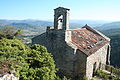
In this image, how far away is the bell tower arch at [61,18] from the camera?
926 inches

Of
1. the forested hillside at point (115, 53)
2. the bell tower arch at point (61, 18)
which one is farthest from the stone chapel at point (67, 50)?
the forested hillside at point (115, 53)

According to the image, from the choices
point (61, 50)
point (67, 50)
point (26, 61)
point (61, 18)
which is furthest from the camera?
point (61, 18)

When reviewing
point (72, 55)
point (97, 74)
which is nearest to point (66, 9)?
point (72, 55)

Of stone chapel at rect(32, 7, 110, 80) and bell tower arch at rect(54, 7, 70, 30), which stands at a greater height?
bell tower arch at rect(54, 7, 70, 30)

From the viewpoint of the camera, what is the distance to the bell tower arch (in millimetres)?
23516

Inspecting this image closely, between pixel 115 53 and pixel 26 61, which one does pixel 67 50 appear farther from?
pixel 115 53

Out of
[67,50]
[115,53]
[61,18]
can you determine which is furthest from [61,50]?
[115,53]

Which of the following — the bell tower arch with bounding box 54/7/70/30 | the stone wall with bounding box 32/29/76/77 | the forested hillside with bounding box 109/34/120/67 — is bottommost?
the forested hillside with bounding box 109/34/120/67

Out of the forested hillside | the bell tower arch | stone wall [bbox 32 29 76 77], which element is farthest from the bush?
the forested hillside

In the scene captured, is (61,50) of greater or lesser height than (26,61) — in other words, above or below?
below

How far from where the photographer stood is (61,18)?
24953mm

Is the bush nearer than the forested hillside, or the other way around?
the bush

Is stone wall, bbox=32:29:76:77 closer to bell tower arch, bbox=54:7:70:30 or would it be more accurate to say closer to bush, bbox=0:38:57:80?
bell tower arch, bbox=54:7:70:30

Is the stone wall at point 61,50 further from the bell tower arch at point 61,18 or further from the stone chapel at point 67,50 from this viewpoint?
the bell tower arch at point 61,18
